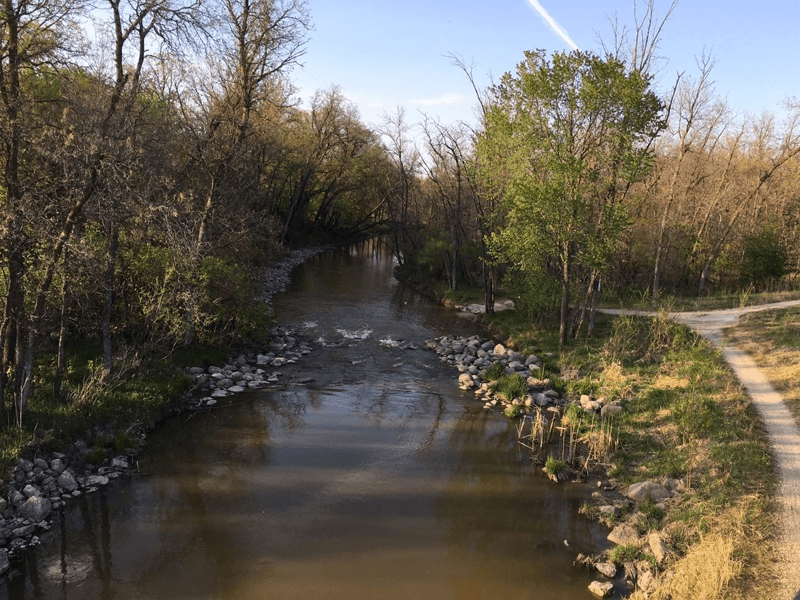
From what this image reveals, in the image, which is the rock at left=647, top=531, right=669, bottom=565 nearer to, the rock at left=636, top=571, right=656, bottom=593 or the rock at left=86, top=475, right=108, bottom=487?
the rock at left=636, top=571, right=656, bottom=593

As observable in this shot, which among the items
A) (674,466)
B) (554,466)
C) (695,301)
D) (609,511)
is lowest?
(609,511)

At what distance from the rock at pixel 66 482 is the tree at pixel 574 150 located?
12954mm

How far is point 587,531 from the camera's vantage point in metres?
9.20

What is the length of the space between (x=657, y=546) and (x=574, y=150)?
1185 centimetres

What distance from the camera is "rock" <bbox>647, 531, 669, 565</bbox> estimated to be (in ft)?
26.5

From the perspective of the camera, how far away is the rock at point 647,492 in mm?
9695

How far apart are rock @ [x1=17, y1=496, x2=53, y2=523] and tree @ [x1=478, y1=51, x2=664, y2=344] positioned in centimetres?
1349

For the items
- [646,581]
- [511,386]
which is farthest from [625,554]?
[511,386]

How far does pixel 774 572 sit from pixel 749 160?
31.1 meters

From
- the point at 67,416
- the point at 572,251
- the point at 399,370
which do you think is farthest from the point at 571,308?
the point at 67,416

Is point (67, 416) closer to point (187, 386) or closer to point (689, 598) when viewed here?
point (187, 386)

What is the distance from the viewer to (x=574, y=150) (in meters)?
16.6

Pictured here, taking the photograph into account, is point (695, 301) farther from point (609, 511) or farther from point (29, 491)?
point (29, 491)

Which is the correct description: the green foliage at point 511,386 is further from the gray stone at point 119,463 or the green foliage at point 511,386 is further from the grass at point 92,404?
the gray stone at point 119,463
